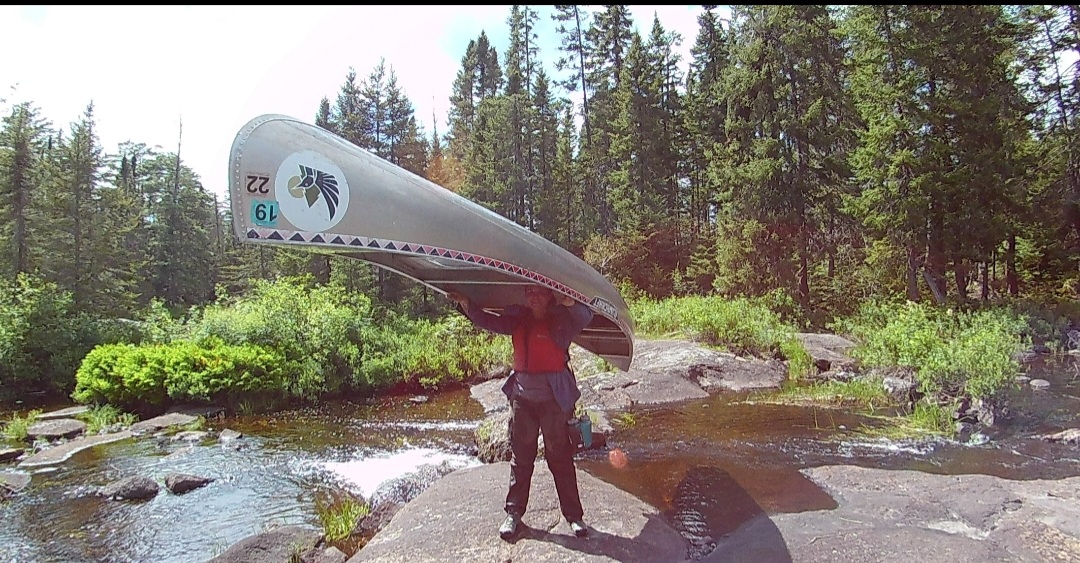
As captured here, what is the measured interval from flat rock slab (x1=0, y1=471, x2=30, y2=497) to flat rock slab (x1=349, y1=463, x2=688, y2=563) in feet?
19.8

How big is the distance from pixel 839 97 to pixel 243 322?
24.8m

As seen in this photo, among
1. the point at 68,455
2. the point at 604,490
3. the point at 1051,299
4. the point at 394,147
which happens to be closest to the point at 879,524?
the point at 604,490

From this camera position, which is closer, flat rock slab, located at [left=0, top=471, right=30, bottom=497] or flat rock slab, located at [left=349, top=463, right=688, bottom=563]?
flat rock slab, located at [left=349, top=463, right=688, bottom=563]

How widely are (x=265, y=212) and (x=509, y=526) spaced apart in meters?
2.96

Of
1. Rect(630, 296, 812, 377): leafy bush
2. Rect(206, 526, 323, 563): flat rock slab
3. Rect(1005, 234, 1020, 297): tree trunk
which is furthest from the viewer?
Rect(1005, 234, 1020, 297): tree trunk

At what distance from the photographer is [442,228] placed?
4.35m

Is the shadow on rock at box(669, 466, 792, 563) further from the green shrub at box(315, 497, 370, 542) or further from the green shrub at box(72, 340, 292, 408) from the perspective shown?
the green shrub at box(72, 340, 292, 408)

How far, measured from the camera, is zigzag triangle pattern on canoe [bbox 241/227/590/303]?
138 inches

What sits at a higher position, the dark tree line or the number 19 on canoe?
the dark tree line

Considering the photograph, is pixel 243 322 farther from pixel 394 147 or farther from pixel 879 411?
pixel 394 147

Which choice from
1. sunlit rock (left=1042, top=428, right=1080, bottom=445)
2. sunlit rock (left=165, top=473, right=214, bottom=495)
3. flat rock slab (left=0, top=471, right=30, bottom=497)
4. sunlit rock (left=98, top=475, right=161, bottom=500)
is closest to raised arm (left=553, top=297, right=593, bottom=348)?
sunlit rock (left=165, top=473, right=214, bottom=495)

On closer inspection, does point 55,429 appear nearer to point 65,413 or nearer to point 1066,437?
point 65,413

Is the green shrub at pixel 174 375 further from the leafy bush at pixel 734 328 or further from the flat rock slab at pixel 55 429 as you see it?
the leafy bush at pixel 734 328

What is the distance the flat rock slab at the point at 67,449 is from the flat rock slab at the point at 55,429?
42 cm
